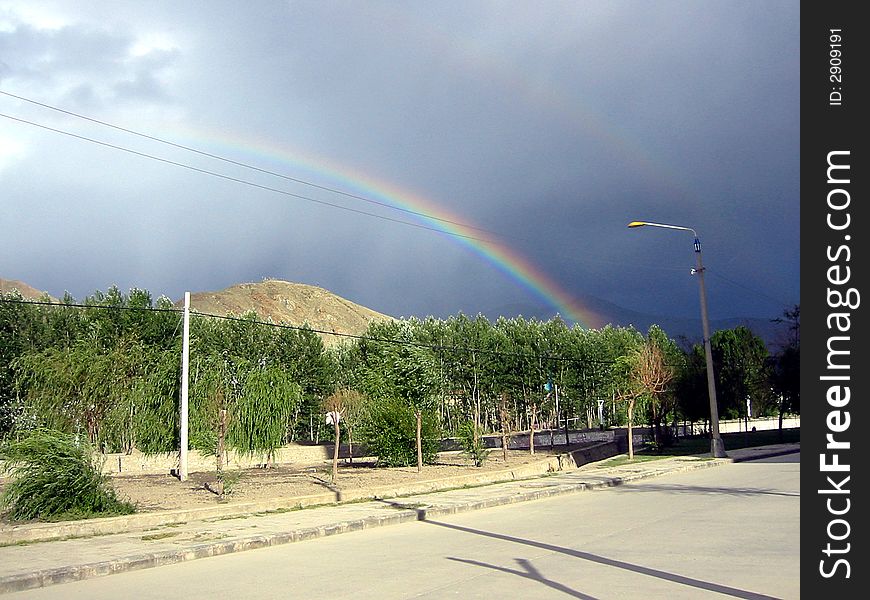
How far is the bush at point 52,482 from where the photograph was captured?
1644 centimetres

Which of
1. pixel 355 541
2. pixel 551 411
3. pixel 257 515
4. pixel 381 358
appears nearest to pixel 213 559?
pixel 355 541

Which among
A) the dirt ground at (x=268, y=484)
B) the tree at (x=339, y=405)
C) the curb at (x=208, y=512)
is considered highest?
the tree at (x=339, y=405)

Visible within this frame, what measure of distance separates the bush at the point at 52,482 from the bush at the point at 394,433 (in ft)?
49.7

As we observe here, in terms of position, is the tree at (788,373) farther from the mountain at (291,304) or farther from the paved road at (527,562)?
the mountain at (291,304)

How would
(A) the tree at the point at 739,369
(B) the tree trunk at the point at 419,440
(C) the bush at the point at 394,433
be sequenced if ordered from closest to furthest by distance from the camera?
1. (B) the tree trunk at the point at 419,440
2. (C) the bush at the point at 394,433
3. (A) the tree at the point at 739,369

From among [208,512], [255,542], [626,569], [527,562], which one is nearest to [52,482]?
[208,512]

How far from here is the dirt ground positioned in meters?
21.4

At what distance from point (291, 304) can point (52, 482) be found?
15629 centimetres

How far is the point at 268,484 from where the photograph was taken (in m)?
26.0

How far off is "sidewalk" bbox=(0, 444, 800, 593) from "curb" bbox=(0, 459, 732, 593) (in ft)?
0.04

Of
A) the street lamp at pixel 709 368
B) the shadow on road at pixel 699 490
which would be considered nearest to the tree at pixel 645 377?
the street lamp at pixel 709 368

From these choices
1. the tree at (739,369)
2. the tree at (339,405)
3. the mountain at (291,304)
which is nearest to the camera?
the tree at (339,405)

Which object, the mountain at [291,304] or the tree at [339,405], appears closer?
the tree at [339,405]
